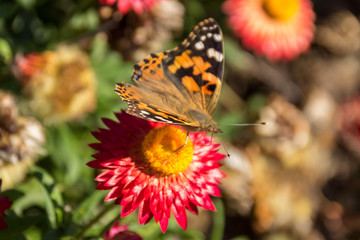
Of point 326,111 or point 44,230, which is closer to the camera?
point 44,230

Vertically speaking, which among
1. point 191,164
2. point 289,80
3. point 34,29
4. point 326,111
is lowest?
point 326,111

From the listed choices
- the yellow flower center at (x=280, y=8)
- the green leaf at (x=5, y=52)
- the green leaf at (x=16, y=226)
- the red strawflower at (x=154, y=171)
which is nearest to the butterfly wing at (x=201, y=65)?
the red strawflower at (x=154, y=171)

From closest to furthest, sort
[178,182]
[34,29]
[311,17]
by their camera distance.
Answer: [178,182], [34,29], [311,17]

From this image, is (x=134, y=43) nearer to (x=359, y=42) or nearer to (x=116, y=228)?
(x=116, y=228)

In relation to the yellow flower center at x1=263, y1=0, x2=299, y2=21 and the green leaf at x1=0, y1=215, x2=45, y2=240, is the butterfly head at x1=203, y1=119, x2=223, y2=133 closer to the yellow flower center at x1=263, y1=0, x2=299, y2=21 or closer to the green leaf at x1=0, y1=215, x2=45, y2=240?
the green leaf at x1=0, y1=215, x2=45, y2=240

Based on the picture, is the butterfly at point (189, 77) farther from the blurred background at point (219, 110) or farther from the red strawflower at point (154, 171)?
the blurred background at point (219, 110)

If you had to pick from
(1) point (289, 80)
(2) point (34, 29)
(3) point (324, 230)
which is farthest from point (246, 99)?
(2) point (34, 29)

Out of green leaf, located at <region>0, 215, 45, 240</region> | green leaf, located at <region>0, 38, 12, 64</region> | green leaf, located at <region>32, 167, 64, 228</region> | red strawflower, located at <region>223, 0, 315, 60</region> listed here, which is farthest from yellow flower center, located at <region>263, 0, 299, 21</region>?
green leaf, located at <region>0, 215, 45, 240</region>
